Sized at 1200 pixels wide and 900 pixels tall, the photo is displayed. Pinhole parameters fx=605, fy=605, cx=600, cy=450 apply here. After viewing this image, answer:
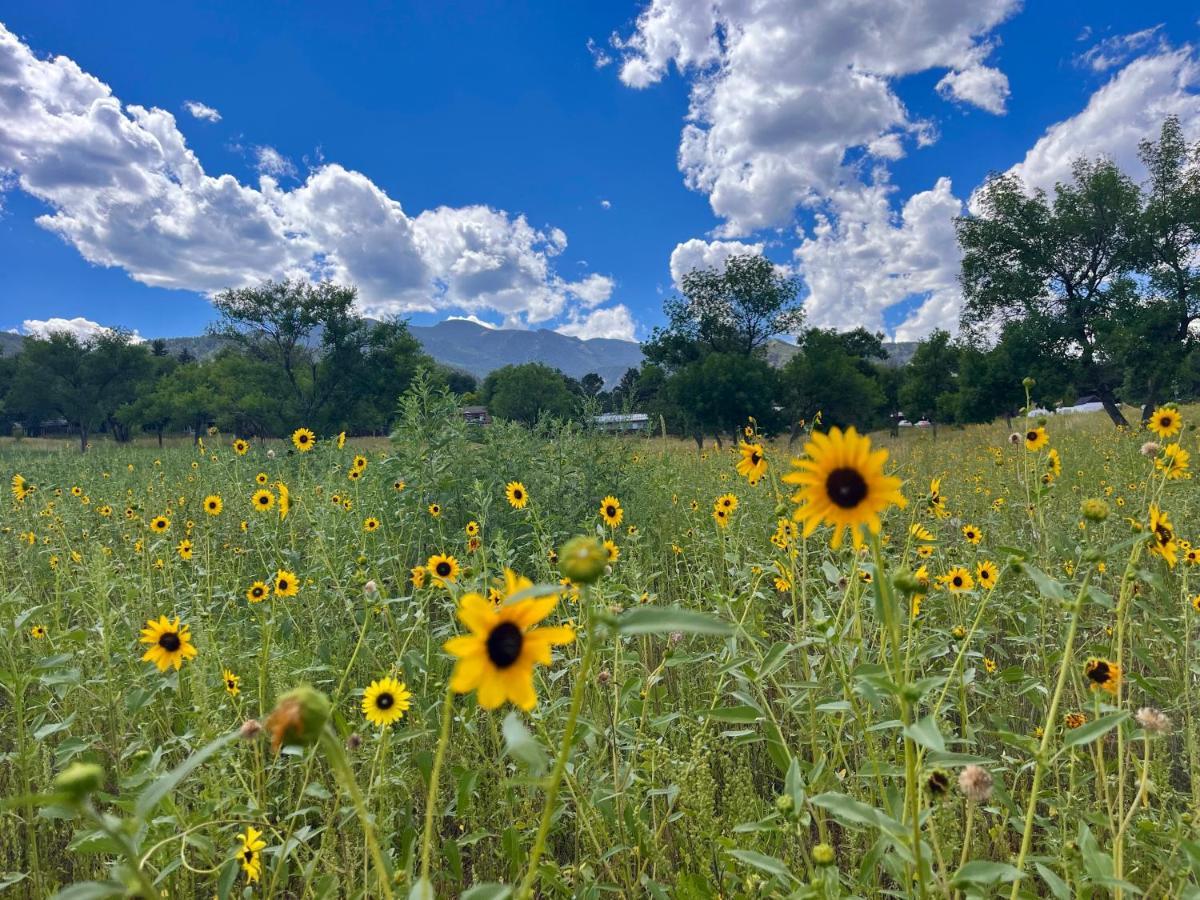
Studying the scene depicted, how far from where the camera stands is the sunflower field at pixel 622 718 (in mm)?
928

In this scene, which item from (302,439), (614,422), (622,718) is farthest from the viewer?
(614,422)

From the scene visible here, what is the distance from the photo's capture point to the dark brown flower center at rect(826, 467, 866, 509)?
97 cm

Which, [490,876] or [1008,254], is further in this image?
[1008,254]

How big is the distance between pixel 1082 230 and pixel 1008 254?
1.81 meters

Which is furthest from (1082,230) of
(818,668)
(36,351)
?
(36,351)

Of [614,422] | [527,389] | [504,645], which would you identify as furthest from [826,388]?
[504,645]

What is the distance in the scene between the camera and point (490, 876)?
1.74m

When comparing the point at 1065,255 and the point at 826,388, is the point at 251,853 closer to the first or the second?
the point at 1065,255

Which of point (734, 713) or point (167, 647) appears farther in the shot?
point (167, 647)

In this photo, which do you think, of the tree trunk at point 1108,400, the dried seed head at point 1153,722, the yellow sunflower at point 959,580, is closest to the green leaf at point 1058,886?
the dried seed head at point 1153,722

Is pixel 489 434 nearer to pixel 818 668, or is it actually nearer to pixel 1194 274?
pixel 818 668

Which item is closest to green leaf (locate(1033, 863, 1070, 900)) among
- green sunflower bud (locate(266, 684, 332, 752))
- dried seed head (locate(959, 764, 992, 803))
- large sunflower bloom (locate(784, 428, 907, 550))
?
dried seed head (locate(959, 764, 992, 803))

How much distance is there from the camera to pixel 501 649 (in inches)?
30.8

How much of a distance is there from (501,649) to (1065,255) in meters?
22.8
